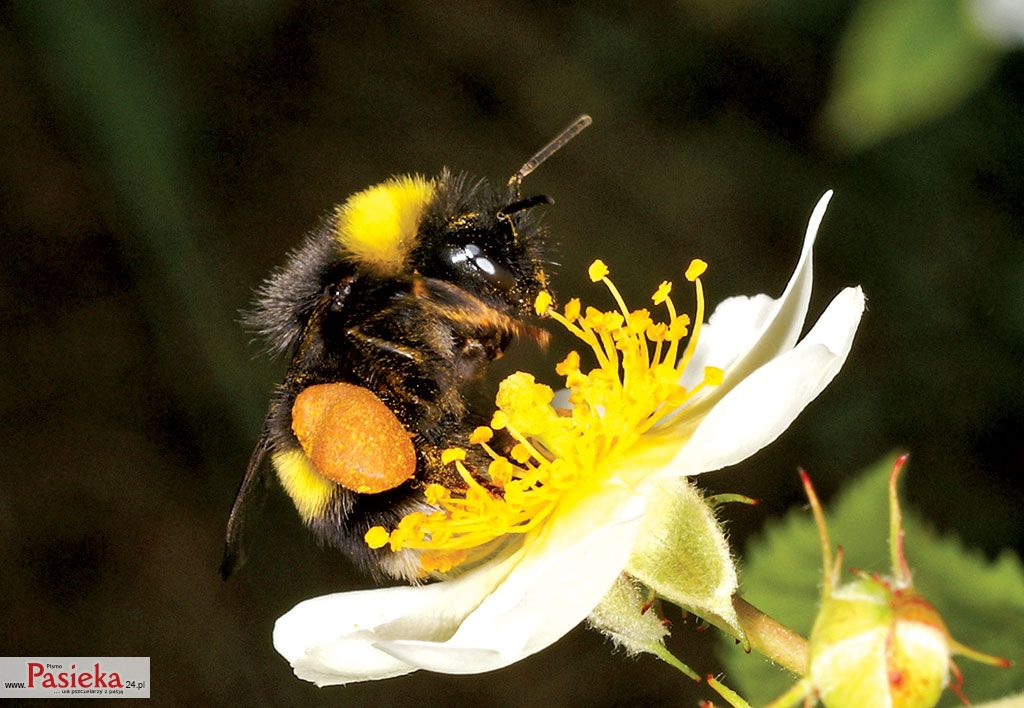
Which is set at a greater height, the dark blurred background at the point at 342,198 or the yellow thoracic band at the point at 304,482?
the dark blurred background at the point at 342,198

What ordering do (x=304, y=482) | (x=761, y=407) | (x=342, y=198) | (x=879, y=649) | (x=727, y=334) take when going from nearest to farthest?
1. (x=879, y=649)
2. (x=761, y=407)
3. (x=304, y=482)
4. (x=727, y=334)
5. (x=342, y=198)

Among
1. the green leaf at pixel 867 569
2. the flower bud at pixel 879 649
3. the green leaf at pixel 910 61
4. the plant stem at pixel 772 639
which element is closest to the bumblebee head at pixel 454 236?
the plant stem at pixel 772 639

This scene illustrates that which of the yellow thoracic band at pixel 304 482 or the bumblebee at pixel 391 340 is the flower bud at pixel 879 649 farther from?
the yellow thoracic band at pixel 304 482

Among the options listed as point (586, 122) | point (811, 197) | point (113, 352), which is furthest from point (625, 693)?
point (586, 122)

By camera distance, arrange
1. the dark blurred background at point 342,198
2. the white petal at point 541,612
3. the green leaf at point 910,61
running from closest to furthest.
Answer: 1. the white petal at point 541,612
2. the green leaf at point 910,61
3. the dark blurred background at point 342,198

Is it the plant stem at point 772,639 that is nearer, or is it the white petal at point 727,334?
the plant stem at point 772,639

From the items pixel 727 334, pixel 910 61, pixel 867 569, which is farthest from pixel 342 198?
pixel 727 334

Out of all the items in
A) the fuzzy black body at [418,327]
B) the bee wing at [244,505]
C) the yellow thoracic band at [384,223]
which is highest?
the yellow thoracic band at [384,223]

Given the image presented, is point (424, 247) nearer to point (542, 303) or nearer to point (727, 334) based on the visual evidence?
point (542, 303)
